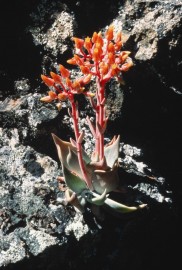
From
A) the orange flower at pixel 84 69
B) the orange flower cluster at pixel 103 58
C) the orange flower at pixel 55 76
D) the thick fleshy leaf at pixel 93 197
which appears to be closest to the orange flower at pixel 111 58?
the orange flower cluster at pixel 103 58

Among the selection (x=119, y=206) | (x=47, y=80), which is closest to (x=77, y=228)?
(x=119, y=206)

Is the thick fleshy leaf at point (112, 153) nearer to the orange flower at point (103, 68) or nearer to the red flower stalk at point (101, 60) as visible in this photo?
the red flower stalk at point (101, 60)

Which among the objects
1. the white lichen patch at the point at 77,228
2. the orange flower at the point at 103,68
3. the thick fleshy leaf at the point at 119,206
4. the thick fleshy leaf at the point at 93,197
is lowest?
the white lichen patch at the point at 77,228

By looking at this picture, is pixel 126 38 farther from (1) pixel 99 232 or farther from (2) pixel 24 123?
(1) pixel 99 232

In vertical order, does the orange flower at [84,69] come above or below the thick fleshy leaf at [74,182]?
above

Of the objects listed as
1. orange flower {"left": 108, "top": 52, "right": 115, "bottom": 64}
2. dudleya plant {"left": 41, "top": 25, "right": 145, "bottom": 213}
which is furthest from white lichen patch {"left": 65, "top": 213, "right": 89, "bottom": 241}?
orange flower {"left": 108, "top": 52, "right": 115, "bottom": 64}

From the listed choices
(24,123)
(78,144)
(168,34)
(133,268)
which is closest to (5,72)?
(24,123)
